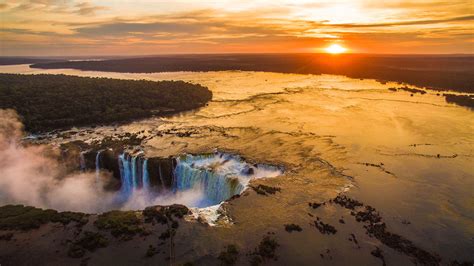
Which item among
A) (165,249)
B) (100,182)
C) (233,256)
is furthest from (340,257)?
(100,182)

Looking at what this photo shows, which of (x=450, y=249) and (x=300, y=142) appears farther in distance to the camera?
(x=300, y=142)

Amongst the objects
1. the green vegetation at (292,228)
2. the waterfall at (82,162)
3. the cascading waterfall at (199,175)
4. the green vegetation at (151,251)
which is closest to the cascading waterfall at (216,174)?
the cascading waterfall at (199,175)

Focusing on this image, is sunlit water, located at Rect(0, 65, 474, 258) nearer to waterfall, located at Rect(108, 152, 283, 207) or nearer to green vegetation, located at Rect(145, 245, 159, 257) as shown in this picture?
waterfall, located at Rect(108, 152, 283, 207)

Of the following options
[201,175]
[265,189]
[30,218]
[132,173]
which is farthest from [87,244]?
[132,173]

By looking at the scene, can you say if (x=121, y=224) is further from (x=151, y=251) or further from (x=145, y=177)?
(x=145, y=177)

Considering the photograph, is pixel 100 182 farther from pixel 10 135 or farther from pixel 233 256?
pixel 233 256

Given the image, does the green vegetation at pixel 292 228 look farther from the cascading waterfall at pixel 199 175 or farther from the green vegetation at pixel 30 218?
the green vegetation at pixel 30 218
